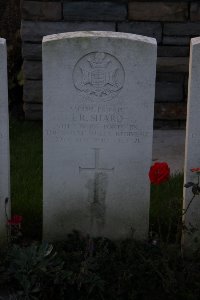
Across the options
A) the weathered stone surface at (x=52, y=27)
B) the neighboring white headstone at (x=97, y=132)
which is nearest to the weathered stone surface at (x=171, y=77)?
the weathered stone surface at (x=52, y=27)

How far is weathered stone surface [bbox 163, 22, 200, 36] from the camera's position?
6859 mm

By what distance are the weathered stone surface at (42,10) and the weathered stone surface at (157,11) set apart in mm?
741

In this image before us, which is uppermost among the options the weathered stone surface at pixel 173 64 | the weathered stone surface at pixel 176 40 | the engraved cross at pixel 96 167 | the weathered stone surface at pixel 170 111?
the weathered stone surface at pixel 176 40

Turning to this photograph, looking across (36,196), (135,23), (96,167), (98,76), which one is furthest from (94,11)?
(96,167)

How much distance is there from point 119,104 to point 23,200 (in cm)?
124

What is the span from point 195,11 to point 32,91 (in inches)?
75.0

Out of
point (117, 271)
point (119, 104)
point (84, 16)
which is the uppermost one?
point (84, 16)

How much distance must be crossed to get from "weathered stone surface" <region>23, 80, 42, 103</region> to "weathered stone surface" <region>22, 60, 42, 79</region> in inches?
2.3

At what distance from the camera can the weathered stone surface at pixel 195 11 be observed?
267 inches

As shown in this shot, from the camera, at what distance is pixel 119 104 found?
416 centimetres

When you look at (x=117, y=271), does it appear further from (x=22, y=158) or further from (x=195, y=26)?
(x=195, y=26)

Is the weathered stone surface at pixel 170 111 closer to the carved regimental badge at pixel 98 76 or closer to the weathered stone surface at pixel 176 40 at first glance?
the weathered stone surface at pixel 176 40

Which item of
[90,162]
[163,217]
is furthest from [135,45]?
[163,217]

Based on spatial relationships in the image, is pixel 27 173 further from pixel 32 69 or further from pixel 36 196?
pixel 32 69
